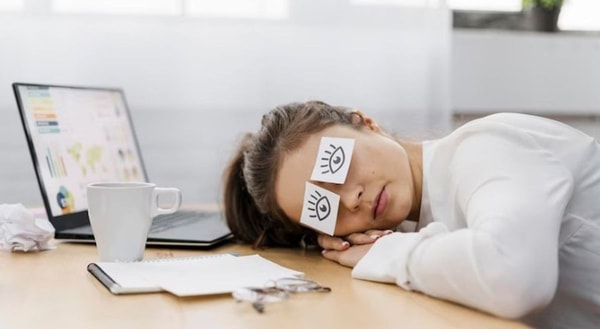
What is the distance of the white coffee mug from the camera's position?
0.94 meters

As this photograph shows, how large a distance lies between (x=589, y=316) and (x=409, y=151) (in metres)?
0.37

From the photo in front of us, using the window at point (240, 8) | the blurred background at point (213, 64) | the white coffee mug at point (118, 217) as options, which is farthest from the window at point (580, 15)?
the white coffee mug at point (118, 217)

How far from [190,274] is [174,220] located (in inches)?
20.3

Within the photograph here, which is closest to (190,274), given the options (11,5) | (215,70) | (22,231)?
(22,231)

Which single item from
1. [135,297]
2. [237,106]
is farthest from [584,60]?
[135,297]

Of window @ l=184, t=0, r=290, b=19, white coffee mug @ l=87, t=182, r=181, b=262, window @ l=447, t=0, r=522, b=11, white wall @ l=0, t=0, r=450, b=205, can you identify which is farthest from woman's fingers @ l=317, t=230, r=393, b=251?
window @ l=447, t=0, r=522, b=11

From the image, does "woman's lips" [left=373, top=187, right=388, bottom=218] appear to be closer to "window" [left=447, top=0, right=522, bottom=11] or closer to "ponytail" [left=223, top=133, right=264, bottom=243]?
"ponytail" [left=223, top=133, right=264, bottom=243]

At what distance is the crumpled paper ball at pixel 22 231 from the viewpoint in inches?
41.9

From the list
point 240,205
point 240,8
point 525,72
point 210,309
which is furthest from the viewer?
point 525,72

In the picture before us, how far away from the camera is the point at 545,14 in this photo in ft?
7.33

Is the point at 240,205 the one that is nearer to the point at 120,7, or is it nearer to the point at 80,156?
the point at 80,156

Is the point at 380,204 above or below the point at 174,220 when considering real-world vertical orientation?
above

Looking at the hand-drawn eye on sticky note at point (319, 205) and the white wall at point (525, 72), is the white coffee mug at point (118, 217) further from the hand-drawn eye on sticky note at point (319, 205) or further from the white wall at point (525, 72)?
the white wall at point (525, 72)

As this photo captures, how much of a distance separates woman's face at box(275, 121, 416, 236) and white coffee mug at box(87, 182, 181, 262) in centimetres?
24
